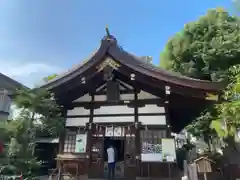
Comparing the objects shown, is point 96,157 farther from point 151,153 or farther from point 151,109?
point 151,109

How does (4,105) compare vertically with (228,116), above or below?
above

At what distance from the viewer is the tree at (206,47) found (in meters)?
11.5

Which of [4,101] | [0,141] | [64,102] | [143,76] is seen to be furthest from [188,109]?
[4,101]

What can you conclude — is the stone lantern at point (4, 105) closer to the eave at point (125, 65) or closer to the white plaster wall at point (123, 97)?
the white plaster wall at point (123, 97)

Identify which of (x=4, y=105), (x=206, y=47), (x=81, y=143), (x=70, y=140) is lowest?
(x=81, y=143)

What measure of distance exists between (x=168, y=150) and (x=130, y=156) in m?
1.61

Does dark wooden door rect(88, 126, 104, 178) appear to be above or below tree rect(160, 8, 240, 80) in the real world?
below

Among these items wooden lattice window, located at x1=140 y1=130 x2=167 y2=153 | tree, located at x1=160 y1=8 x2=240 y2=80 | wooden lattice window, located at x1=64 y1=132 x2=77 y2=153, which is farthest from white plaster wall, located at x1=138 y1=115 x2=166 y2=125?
tree, located at x1=160 y1=8 x2=240 y2=80

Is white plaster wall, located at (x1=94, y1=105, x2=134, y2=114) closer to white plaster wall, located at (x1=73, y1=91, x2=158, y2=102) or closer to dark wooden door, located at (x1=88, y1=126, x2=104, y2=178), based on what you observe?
white plaster wall, located at (x1=73, y1=91, x2=158, y2=102)

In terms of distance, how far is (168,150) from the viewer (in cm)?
802

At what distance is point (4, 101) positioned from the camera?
15016 mm

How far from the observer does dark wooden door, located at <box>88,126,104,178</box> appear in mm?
8555

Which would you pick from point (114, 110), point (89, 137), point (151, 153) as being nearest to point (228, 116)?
point (151, 153)

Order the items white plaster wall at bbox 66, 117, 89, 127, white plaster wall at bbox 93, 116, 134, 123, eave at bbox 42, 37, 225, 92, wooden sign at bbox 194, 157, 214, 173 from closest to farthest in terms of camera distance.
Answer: wooden sign at bbox 194, 157, 214, 173
eave at bbox 42, 37, 225, 92
white plaster wall at bbox 93, 116, 134, 123
white plaster wall at bbox 66, 117, 89, 127
